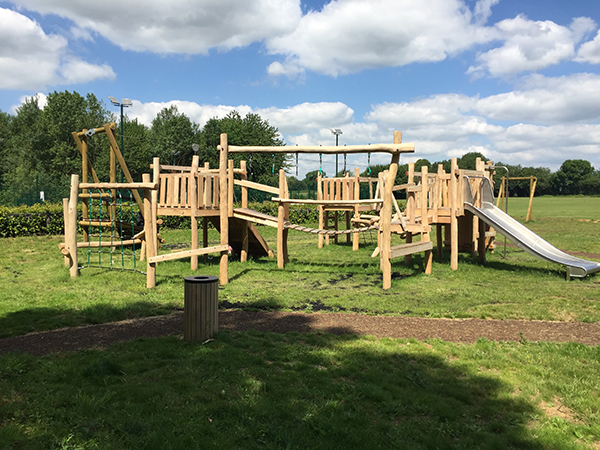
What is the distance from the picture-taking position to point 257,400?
3.97 m

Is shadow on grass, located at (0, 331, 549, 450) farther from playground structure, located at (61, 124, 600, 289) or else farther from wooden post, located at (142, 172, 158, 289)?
playground structure, located at (61, 124, 600, 289)

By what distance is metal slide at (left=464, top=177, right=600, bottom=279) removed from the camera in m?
9.80

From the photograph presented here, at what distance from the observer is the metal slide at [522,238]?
9805 mm

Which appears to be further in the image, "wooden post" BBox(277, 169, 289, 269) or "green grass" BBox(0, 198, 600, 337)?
"wooden post" BBox(277, 169, 289, 269)

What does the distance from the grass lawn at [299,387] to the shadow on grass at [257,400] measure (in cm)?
1

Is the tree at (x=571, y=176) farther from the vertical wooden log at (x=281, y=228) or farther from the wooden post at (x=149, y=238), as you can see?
the wooden post at (x=149, y=238)

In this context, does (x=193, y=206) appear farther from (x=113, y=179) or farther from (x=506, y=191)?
(x=506, y=191)

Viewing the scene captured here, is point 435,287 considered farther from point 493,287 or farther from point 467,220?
point 467,220

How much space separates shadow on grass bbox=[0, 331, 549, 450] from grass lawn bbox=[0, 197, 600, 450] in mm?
14

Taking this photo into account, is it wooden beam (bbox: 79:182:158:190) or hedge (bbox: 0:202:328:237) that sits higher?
wooden beam (bbox: 79:182:158:190)

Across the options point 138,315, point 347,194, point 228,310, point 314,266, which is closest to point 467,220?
point 347,194

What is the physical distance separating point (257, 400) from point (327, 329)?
2459 millimetres

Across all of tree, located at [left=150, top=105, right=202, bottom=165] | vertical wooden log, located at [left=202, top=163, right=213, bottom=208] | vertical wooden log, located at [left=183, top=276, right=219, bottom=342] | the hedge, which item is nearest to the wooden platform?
vertical wooden log, located at [left=202, top=163, right=213, bottom=208]

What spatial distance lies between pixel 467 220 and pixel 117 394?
38.8 feet
